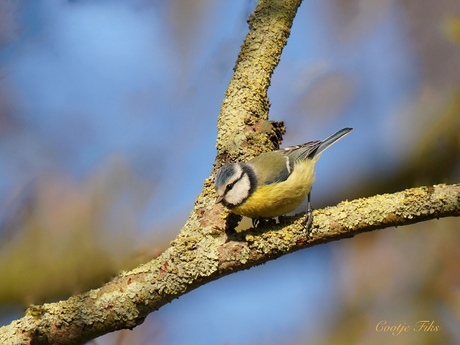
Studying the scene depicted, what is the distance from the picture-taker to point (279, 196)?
187cm

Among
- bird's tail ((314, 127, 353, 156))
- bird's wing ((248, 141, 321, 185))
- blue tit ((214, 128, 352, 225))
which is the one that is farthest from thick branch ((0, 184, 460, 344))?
bird's tail ((314, 127, 353, 156))

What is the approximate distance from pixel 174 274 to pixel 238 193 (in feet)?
1.08

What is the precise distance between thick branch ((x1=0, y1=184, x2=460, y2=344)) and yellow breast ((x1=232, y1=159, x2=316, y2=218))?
20cm

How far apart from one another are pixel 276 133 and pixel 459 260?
813 mm

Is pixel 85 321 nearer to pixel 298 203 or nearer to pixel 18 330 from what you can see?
pixel 18 330

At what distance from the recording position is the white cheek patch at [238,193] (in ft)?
5.78

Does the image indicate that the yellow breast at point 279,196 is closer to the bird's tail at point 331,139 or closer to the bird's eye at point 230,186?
the bird's eye at point 230,186

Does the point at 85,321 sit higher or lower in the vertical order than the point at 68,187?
lower

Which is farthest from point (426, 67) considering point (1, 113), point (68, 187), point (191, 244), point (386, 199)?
point (1, 113)

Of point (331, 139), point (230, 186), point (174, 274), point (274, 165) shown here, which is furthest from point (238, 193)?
point (331, 139)

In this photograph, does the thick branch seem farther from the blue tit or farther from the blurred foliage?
the blurred foliage

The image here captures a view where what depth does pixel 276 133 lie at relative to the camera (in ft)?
6.75

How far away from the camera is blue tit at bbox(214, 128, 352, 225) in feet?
5.86

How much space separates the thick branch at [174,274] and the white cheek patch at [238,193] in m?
0.17
